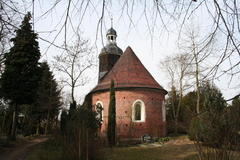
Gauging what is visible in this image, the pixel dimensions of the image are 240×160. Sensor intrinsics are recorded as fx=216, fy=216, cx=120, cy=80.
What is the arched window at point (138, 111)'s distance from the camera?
19.3 m

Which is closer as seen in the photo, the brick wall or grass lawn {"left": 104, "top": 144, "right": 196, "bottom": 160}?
grass lawn {"left": 104, "top": 144, "right": 196, "bottom": 160}

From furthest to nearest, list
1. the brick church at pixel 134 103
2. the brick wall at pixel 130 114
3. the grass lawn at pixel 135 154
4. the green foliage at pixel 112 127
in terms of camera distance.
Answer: the brick church at pixel 134 103 < the brick wall at pixel 130 114 < the green foliage at pixel 112 127 < the grass lawn at pixel 135 154

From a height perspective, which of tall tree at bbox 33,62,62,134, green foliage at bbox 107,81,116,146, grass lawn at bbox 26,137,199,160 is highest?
tall tree at bbox 33,62,62,134

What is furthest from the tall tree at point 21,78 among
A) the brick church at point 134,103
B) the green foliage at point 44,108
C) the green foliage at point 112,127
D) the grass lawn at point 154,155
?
the grass lawn at point 154,155

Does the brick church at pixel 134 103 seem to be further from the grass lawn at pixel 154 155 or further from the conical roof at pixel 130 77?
the grass lawn at pixel 154 155

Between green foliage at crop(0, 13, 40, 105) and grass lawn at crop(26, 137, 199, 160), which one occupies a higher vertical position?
green foliage at crop(0, 13, 40, 105)

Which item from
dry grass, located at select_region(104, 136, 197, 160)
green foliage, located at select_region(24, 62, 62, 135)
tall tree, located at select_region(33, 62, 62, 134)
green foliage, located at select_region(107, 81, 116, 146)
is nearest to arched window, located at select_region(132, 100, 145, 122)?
Answer: green foliage, located at select_region(107, 81, 116, 146)

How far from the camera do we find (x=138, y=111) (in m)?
19.7

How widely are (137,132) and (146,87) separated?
4077 millimetres

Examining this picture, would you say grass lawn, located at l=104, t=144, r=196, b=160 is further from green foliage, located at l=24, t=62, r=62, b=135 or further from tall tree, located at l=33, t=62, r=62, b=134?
green foliage, located at l=24, t=62, r=62, b=135

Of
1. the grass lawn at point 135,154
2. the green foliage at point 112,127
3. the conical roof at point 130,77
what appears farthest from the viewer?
the conical roof at point 130,77

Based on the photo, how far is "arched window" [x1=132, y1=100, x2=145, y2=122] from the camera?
63.3ft

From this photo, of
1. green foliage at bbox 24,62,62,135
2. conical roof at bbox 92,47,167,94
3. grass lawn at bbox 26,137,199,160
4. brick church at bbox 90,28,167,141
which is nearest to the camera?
grass lawn at bbox 26,137,199,160

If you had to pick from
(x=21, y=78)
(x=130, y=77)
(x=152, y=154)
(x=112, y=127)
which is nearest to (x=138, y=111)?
(x=130, y=77)
